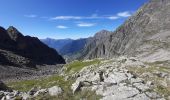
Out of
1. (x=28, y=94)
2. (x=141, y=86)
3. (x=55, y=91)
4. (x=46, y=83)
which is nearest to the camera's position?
(x=141, y=86)

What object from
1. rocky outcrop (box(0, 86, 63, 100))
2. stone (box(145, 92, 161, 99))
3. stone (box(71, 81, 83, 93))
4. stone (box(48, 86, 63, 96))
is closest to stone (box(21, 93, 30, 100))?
rocky outcrop (box(0, 86, 63, 100))

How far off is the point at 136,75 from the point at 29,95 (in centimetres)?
1408

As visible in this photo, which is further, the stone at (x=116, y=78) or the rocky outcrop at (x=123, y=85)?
the stone at (x=116, y=78)

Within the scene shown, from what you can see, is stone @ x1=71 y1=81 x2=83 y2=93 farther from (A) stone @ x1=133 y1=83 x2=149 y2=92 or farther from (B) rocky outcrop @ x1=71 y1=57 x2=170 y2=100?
(A) stone @ x1=133 y1=83 x2=149 y2=92

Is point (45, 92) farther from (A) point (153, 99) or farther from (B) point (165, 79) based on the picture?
(B) point (165, 79)

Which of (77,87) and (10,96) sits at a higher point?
(77,87)

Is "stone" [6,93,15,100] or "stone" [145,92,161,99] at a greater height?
"stone" [6,93,15,100]

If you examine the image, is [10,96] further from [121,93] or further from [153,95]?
[153,95]

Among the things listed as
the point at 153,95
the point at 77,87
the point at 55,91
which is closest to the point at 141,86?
the point at 153,95

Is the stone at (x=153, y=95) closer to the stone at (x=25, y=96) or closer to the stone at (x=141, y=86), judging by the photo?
the stone at (x=141, y=86)

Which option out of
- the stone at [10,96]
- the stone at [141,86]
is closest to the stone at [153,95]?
the stone at [141,86]

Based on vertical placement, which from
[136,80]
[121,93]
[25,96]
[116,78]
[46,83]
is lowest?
[46,83]

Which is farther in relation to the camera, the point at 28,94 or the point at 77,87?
the point at 28,94

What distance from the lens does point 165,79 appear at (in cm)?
3791
